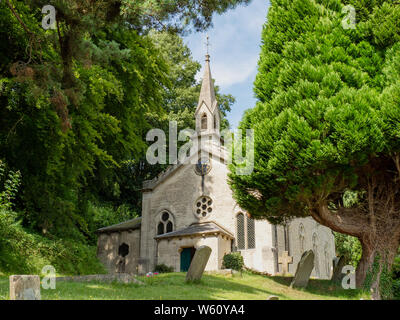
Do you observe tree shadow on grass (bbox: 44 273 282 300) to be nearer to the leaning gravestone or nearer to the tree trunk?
the leaning gravestone

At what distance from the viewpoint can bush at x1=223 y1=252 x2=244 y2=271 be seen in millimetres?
21219

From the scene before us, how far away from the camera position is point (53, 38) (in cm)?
954

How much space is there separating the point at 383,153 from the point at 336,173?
5.95 feet

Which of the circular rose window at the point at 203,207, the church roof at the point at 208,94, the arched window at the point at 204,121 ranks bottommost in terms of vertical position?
the circular rose window at the point at 203,207

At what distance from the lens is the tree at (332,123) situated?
12.0 metres

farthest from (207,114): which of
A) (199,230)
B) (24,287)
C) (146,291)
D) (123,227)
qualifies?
(24,287)

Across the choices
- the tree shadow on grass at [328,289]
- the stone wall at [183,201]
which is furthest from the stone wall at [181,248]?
the tree shadow on grass at [328,289]

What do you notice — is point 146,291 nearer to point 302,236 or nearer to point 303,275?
point 303,275

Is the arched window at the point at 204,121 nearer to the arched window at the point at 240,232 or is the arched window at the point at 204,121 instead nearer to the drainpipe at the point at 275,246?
the arched window at the point at 240,232

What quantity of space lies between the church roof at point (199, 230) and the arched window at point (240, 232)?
0.55 metres

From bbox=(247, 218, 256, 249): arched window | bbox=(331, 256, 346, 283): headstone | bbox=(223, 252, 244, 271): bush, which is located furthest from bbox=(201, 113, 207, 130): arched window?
bbox=(331, 256, 346, 283): headstone

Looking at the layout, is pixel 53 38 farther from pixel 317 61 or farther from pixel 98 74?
pixel 317 61

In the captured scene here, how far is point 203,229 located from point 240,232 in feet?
8.07

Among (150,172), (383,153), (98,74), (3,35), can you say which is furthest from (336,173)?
(150,172)
